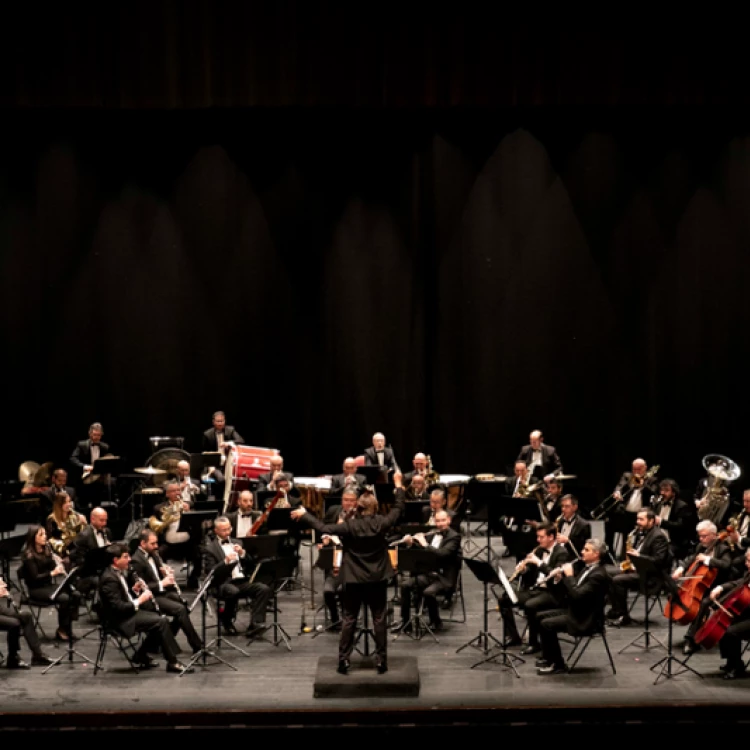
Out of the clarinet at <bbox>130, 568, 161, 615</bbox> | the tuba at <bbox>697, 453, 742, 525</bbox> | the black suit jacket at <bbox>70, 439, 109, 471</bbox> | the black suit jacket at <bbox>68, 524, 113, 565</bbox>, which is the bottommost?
the clarinet at <bbox>130, 568, 161, 615</bbox>

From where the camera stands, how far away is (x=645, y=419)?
1766cm

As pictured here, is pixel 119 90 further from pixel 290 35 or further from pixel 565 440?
pixel 565 440

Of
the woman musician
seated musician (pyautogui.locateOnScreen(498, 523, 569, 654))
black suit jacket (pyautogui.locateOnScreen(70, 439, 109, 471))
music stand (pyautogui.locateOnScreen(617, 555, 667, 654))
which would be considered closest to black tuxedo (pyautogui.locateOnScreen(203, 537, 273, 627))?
the woman musician

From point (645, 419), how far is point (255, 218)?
677 centimetres

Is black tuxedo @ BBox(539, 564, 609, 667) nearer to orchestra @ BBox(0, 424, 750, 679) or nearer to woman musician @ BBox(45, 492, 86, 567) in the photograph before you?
orchestra @ BBox(0, 424, 750, 679)

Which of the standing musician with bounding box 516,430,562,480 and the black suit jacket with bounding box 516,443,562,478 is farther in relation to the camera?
the black suit jacket with bounding box 516,443,562,478

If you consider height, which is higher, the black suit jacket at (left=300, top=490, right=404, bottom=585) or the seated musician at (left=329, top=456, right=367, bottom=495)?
the seated musician at (left=329, top=456, right=367, bottom=495)

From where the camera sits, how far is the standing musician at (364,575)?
10062 millimetres

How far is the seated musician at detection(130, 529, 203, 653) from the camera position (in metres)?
10.9

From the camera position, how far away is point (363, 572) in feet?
33.1

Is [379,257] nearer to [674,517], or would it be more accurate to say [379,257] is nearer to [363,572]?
[674,517]

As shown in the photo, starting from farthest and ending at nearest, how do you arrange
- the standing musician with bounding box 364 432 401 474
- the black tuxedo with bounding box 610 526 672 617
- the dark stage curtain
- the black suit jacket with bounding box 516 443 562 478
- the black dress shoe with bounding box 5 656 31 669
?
the dark stage curtain
the black suit jacket with bounding box 516 443 562 478
the standing musician with bounding box 364 432 401 474
the black tuxedo with bounding box 610 526 672 617
the black dress shoe with bounding box 5 656 31 669

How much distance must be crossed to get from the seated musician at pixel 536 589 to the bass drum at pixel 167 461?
582cm

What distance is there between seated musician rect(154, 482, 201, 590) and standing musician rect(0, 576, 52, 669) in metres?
2.42
